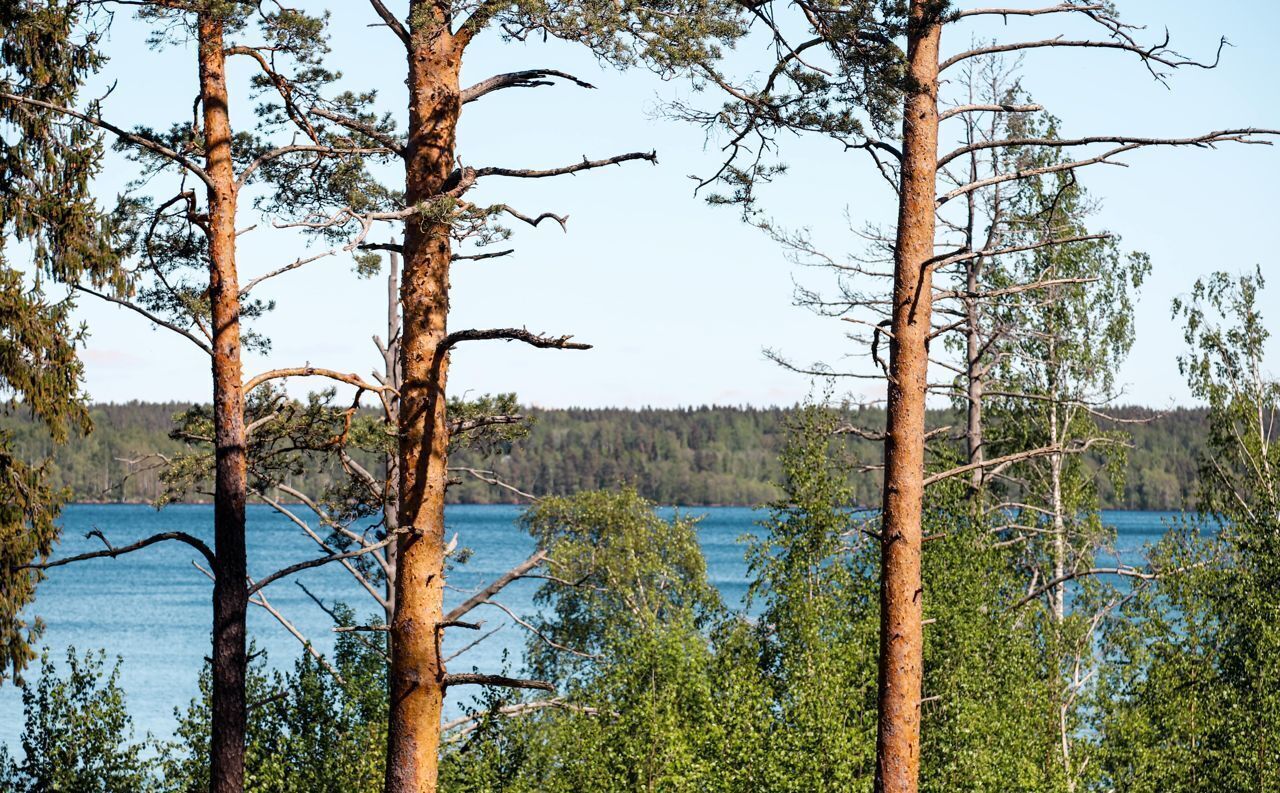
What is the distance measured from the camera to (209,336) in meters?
10.5

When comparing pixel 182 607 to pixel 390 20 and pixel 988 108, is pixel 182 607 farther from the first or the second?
pixel 988 108

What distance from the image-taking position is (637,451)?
14188cm

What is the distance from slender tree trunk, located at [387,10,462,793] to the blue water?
408 cm

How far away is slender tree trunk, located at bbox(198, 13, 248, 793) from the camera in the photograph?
9797mm

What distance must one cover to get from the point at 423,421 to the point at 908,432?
3.15m

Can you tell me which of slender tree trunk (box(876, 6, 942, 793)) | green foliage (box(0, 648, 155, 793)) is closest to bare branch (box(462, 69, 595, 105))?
slender tree trunk (box(876, 6, 942, 793))

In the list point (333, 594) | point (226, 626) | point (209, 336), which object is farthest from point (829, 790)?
point (333, 594)

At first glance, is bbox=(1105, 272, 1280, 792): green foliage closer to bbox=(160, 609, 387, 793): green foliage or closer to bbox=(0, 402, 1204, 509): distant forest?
bbox=(160, 609, 387, 793): green foliage

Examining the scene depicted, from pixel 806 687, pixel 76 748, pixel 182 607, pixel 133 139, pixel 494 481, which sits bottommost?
pixel 182 607

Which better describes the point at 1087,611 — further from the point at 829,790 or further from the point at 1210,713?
the point at 829,790

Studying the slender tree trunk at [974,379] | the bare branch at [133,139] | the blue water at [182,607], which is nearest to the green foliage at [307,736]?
the blue water at [182,607]

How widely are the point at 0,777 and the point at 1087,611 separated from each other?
1597 cm

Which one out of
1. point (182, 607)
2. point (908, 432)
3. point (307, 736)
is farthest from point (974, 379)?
point (182, 607)

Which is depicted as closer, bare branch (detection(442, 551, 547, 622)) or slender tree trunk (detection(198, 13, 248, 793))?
bare branch (detection(442, 551, 547, 622))
